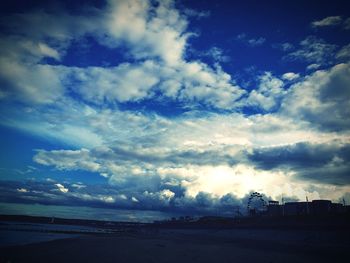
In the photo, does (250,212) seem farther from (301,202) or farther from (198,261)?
(198,261)

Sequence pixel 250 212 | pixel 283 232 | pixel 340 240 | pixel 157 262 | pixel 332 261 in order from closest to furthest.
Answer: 1. pixel 157 262
2. pixel 332 261
3. pixel 340 240
4. pixel 283 232
5. pixel 250 212

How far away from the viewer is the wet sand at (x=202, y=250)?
32.8 m

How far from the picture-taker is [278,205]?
130375 millimetres

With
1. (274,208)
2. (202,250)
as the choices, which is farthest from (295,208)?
(202,250)

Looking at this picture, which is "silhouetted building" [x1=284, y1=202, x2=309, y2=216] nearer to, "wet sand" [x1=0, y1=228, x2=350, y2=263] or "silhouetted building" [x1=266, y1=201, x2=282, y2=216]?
"silhouetted building" [x1=266, y1=201, x2=282, y2=216]

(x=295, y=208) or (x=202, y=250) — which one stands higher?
(x=295, y=208)

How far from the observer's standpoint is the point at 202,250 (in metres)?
42.5

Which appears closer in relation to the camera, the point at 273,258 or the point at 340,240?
the point at 273,258

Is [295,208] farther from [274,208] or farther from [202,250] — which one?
[202,250]

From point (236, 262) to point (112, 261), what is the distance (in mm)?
14596

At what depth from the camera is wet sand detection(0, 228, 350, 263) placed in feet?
108

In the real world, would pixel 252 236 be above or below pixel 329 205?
below

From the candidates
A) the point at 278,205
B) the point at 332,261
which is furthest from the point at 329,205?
the point at 332,261

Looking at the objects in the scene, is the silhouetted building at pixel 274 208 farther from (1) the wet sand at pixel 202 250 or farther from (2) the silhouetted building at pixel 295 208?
(1) the wet sand at pixel 202 250
